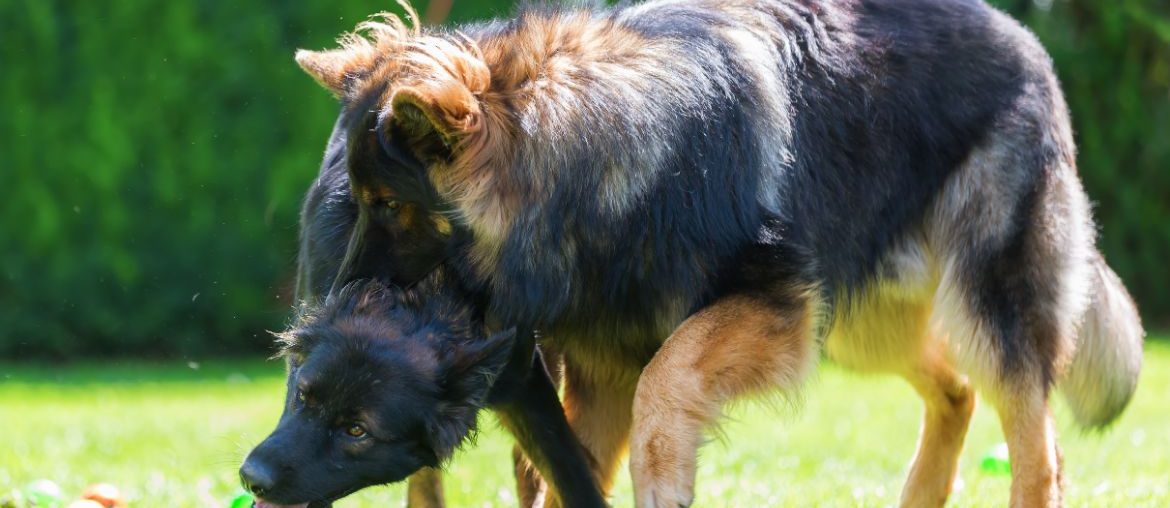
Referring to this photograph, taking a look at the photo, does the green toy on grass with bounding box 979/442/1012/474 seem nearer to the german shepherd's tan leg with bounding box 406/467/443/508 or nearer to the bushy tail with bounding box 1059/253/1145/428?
the bushy tail with bounding box 1059/253/1145/428

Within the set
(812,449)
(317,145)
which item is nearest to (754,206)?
(812,449)

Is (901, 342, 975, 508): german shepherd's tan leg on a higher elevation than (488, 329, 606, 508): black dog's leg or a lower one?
lower

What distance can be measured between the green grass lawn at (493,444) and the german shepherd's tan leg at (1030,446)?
0.51 metres

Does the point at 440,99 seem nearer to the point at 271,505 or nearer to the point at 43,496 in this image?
the point at 271,505

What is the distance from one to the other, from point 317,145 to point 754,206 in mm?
8655

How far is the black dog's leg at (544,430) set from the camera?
4418mm

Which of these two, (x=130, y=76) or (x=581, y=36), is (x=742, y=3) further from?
(x=130, y=76)

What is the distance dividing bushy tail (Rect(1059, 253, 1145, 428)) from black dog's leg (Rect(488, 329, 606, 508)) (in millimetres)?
2151

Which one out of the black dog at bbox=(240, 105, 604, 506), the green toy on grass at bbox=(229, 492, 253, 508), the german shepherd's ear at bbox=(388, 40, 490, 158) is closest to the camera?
the german shepherd's ear at bbox=(388, 40, 490, 158)

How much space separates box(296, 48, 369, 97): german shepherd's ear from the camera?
4.48 metres

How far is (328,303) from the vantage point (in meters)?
4.17

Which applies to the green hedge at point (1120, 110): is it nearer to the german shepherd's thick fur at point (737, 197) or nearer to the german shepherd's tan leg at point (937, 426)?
the german shepherd's tan leg at point (937, 426)

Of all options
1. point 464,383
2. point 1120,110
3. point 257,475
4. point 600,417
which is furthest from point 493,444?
point 1120,110

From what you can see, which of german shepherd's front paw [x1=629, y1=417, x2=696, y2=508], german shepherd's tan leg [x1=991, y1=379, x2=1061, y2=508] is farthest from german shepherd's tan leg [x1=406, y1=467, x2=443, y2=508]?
german shepherd's tan leg [x1=991, y1=379, x2=1061, y2=508]
